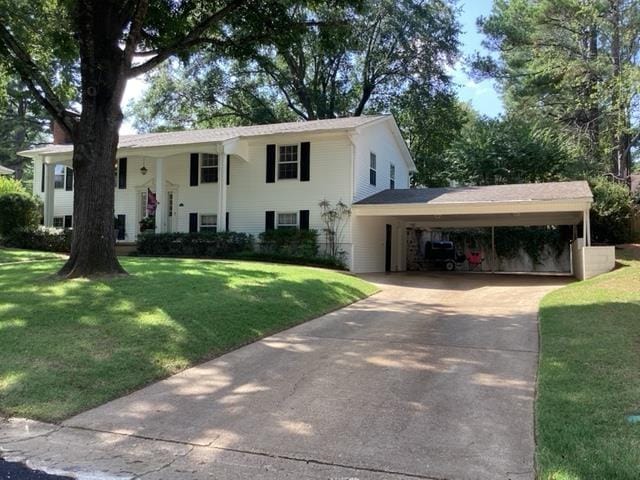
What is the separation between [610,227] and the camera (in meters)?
21.0

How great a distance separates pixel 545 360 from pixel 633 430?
227 centimetres

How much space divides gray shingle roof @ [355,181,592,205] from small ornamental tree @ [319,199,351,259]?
0.73 meters

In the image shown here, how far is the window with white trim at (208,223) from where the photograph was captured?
22.3 meters

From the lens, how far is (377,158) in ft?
74.7

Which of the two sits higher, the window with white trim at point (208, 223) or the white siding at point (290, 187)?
the white siding at point (290, 187)

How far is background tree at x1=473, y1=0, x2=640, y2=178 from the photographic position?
79.0 ft

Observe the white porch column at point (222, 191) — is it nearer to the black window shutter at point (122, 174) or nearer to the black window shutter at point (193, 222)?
the black window shutter at point (193, 222)

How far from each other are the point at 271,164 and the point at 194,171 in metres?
3.57

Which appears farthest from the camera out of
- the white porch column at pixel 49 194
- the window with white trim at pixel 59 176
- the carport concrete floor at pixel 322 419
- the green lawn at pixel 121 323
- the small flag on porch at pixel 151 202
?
the window with white trim at pixel 59 176

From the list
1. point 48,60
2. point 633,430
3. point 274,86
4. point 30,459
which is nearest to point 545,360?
point 633,430

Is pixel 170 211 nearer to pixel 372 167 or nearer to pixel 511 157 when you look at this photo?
pixel 372 167

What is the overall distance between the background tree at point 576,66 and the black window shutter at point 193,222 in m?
16.8

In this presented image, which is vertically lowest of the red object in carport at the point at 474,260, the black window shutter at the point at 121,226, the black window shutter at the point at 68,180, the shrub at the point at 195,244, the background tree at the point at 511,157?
the red object in carport at the point at 474,260

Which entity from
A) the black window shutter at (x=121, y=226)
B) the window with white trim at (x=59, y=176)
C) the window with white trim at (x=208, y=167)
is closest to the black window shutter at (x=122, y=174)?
the black window shutter at (x=121, y=226)
